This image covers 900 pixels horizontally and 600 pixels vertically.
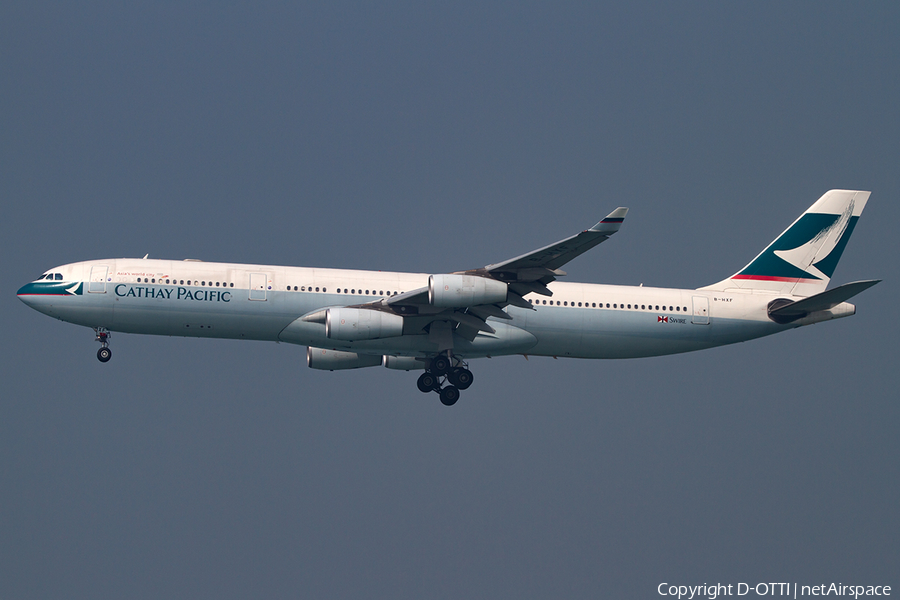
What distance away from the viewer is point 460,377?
43.2 metres

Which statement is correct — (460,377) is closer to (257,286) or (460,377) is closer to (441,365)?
(441,365)

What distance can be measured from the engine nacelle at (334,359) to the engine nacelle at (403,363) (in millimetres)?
730

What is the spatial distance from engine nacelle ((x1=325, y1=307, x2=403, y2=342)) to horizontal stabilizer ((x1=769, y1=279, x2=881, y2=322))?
1742cm

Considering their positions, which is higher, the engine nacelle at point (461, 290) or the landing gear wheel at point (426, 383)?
the engine nacelle at point (461, 290)

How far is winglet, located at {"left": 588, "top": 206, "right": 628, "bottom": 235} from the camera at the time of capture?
34.4m

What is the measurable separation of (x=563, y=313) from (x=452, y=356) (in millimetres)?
5174

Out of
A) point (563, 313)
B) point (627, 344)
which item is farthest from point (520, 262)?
point (627, 344)

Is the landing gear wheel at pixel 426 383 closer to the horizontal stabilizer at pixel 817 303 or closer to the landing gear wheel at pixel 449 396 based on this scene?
the landing gear wheel at pixel 449 396

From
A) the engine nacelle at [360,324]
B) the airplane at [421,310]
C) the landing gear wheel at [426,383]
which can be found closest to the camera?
the engine nacelle at [360,324]

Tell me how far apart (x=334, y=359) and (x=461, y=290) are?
9281 mm

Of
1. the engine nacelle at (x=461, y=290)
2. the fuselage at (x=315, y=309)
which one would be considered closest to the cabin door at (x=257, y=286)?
the fuselage at (x=315, y=309)

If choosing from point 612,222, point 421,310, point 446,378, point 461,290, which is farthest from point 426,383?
point 612,222

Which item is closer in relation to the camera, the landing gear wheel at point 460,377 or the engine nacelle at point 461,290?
the engine nacelle at point 461,290

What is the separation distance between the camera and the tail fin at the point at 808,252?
154 feet
